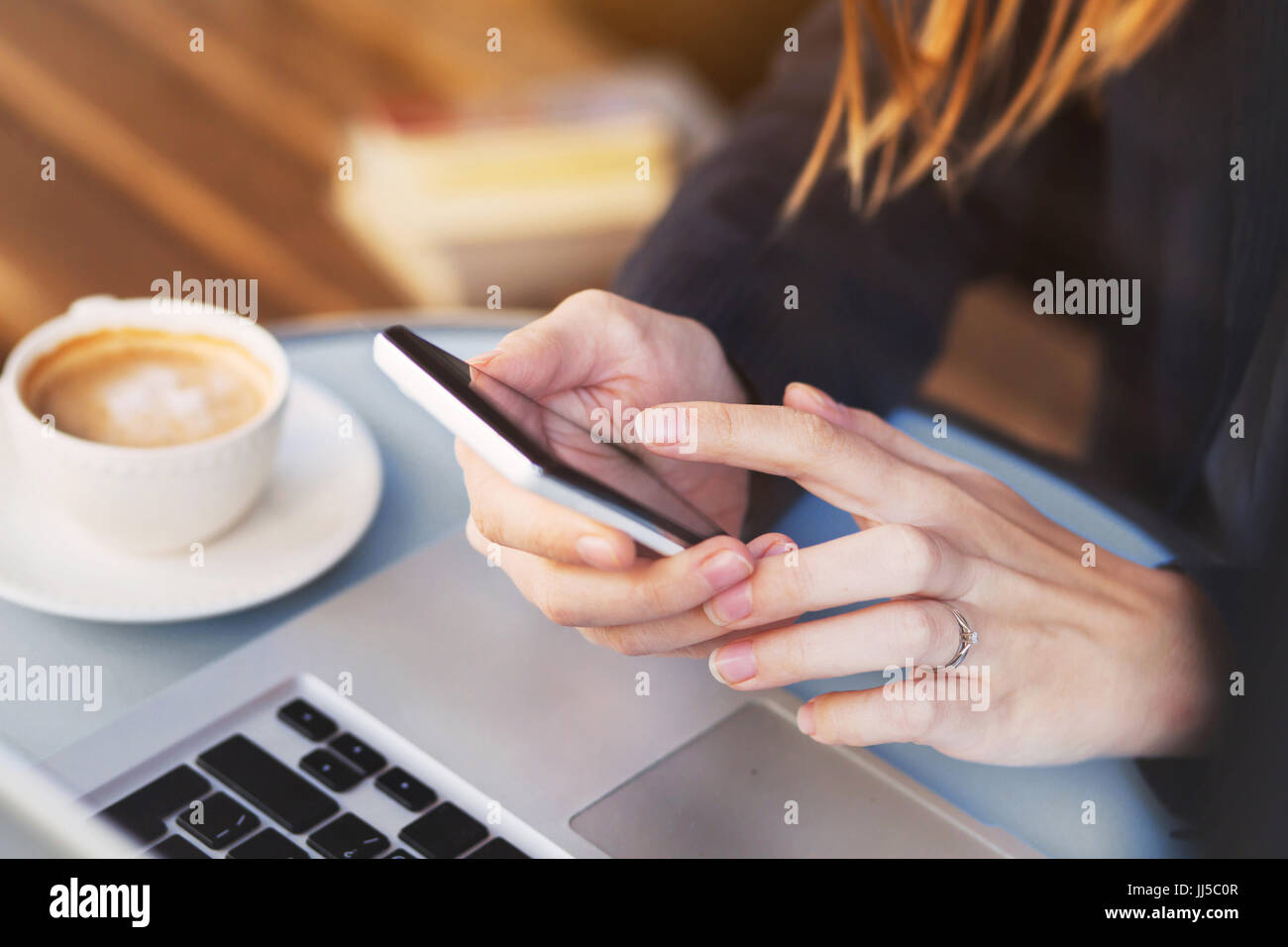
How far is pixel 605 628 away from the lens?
37cm

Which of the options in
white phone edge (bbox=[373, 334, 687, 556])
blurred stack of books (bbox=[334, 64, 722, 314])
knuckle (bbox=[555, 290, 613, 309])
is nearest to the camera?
white phone edge (bbox=[373, 334, 687, 556])

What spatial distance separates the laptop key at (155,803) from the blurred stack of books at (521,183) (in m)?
0.95

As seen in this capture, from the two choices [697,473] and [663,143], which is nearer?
[697,473]

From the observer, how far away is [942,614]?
0.36m

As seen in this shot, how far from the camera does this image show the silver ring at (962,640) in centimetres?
37

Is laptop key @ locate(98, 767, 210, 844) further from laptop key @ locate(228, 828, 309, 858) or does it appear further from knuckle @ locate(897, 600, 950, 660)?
knuckle @ locate(897, 600, 950, 660)

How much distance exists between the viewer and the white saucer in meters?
0.41

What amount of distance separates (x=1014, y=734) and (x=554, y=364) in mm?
199

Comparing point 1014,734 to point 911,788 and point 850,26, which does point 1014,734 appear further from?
point 850,26

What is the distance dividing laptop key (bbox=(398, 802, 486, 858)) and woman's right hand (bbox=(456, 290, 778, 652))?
0.07 metres

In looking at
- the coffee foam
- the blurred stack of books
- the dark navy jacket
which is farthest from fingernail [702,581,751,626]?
the blurred stack of books

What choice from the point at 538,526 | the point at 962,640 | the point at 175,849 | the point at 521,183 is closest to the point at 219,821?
the point at 175,849
